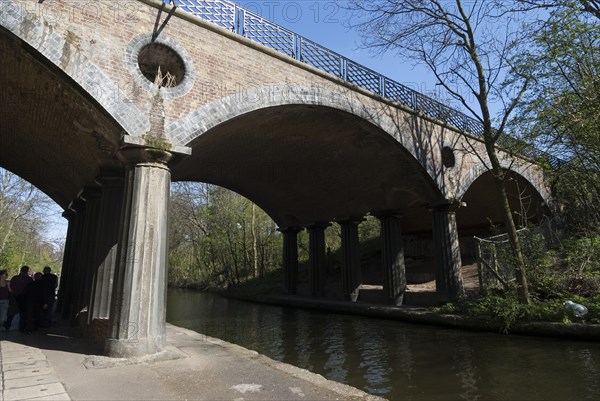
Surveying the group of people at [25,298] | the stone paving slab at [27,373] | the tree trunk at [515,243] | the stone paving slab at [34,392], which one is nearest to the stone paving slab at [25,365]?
the stone paving slab at [27,373]

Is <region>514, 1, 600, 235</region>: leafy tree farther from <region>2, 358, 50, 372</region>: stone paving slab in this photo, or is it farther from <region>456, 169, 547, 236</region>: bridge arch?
<region>2, 358, 50, 372</region>: stone paving slab

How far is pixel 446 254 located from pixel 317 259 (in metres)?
6.68

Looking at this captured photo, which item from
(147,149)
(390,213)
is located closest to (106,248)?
(147,149)

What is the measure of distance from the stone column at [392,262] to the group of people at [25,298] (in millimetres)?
10646

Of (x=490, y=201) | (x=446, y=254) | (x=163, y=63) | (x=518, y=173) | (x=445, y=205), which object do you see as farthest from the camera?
(x=490, y=201)

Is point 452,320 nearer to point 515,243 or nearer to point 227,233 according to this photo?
point 515,243

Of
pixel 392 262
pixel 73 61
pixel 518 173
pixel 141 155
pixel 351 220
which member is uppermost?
pixel 518 173

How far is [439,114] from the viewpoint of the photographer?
1383 cm

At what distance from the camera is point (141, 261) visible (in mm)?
6027

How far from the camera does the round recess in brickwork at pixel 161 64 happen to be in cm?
663

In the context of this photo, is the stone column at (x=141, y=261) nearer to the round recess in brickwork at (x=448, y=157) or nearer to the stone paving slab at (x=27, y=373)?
the stone paving slab at (x=27, y=373)

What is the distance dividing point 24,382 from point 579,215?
19.6 m

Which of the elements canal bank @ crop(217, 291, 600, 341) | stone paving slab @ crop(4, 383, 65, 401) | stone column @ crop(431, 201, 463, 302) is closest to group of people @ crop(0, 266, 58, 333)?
stone paving slab @ crop(4, 383, 65, 401)

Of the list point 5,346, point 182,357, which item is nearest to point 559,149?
point 182,357
